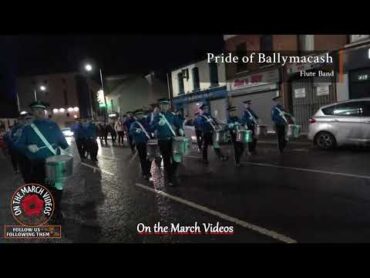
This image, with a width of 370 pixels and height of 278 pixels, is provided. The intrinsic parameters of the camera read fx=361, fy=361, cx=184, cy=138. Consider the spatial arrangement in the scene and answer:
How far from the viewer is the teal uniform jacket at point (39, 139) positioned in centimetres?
480

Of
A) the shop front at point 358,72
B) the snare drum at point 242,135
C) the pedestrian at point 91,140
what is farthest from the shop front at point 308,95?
the pedestrian at point 91,140

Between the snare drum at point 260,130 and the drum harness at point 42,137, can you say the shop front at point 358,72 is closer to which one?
the snare drum at point 260,130

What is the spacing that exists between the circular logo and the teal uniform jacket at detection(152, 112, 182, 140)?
3.06 metres

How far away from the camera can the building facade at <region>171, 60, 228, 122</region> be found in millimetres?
17578

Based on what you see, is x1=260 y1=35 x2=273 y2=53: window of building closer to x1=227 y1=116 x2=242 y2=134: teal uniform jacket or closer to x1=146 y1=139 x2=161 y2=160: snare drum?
x1=227 y1=116 x2=242 y2=134: teal uniform jacket

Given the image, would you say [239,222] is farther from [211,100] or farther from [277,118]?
[211,100]

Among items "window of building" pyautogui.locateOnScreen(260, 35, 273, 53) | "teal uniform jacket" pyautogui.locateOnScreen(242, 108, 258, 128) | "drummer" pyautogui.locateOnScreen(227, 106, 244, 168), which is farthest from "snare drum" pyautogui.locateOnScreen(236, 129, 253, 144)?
"window of building" pyautogui.locateOnScreen(260, 35, 273, 53)

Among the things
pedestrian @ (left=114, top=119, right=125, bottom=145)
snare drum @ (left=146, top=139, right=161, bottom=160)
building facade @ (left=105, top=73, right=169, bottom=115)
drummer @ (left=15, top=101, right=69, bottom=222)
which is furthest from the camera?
pedestrian @ (left=114, top=119, right=125, bottom=145)

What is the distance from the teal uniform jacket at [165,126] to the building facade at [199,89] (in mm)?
9632

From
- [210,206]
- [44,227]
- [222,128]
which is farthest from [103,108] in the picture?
[44,227]

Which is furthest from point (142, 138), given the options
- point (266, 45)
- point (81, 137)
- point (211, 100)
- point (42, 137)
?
point (211, 100)

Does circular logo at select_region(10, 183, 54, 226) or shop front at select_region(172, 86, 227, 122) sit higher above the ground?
shop front at select_region(172, 86, 227, 122)
